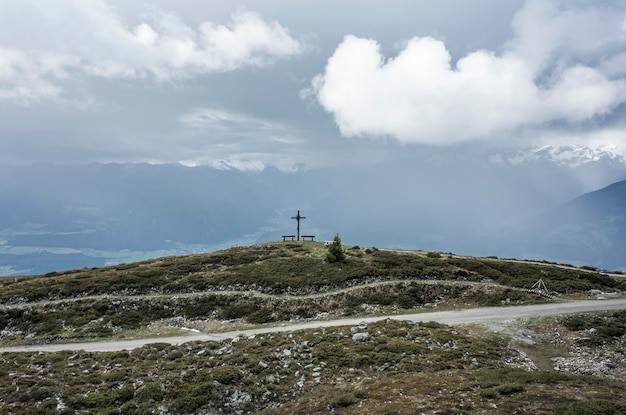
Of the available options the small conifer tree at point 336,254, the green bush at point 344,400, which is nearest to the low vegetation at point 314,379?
the green bush at point 344,400

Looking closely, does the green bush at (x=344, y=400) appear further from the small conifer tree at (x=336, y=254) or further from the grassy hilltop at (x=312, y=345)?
the small conifer tree at (x=336, y=254)

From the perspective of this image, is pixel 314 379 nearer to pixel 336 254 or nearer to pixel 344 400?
pixel 344 400

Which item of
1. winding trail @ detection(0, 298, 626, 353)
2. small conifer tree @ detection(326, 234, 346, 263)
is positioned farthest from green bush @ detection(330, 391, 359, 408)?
small conifer tree @ detection(326, 234, 346, 263)

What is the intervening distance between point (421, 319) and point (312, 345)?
40.5 feet

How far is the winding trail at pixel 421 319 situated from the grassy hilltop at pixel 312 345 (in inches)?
82.0

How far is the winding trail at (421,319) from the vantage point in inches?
1185

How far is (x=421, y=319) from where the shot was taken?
104ft

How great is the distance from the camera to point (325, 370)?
20797mm

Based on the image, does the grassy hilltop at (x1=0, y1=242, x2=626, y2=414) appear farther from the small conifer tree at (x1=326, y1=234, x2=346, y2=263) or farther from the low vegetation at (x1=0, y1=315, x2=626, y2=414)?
the small conifer tree at (x1=326, y1=234, x2=346, y2=263)

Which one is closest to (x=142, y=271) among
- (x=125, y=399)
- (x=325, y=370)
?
(x=125, y=399)

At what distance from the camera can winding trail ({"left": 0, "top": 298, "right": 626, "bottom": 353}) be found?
3011 cm

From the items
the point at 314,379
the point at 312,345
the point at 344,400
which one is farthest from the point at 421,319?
the point at 344,400

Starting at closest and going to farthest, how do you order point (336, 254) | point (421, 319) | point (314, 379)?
point (314, 379)
point (421, 319)
point (336, 254)

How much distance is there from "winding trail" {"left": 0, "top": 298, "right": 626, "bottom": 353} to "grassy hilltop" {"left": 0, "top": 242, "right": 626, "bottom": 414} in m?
2.08
